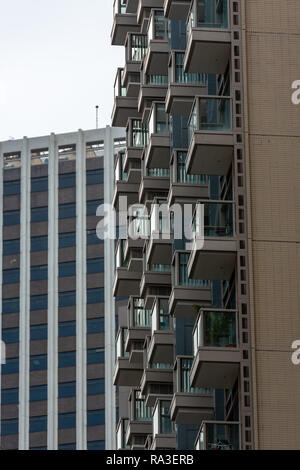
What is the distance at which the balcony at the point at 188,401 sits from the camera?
42344 millimetres

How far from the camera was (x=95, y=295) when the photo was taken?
4993 inches

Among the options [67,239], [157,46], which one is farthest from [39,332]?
[157,46]

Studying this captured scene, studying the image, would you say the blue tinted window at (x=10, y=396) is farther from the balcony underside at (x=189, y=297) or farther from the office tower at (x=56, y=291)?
the balcony underside at (x=189, y=297)

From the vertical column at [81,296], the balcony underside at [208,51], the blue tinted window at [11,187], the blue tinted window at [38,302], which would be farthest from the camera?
the blue tinted window at [11,187]

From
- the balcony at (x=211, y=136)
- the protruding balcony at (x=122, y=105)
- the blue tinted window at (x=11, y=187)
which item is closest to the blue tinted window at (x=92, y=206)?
the blue tinted window at (x=11, y=187)

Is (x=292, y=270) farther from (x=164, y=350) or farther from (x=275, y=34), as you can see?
(x=164, y=350)

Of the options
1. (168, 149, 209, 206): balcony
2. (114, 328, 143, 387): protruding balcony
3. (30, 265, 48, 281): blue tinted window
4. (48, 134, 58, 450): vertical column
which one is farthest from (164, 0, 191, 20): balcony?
(30, 265, 48, 281): blue tinted window

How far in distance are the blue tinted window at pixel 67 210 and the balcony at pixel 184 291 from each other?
8603 cm

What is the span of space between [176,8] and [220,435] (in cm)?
1719

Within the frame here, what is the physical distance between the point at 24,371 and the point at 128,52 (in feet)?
229

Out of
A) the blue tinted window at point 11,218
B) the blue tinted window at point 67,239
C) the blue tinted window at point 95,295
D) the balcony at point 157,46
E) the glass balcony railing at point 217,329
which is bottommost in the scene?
the glass balcony railing at point 217,329

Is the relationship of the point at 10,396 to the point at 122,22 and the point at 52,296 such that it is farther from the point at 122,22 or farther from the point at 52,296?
the point at 122,22

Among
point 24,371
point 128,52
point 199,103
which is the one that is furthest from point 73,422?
point 199,103

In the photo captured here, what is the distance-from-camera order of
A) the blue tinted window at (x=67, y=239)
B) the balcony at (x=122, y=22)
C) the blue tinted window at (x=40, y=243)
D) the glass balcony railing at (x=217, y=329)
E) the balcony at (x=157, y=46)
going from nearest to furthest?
the glass balcony railing at (x=217, y=329)
the balcony at (x=157, y=46)
the balcony at (x=122, y=22)
the blue tinted window at (x=67, y=239)
the blue tinted window at (x=40, y=243)
